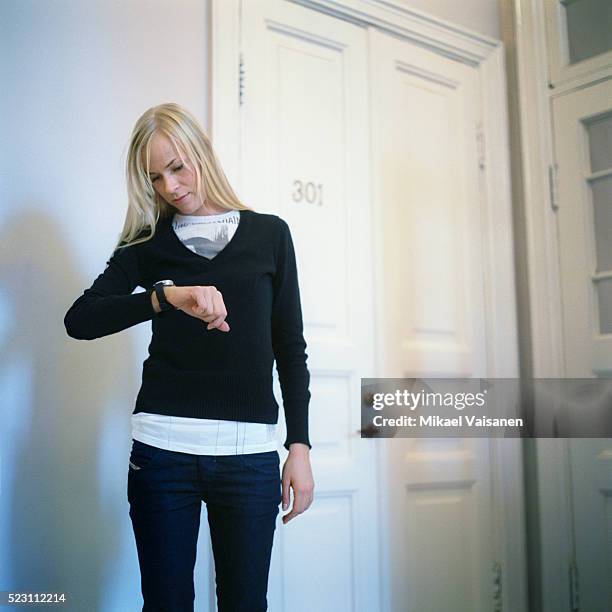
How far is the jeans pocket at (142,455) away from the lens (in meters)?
1.14

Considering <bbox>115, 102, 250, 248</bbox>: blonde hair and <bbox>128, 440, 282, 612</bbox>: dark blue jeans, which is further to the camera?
<bbox>115, 102, 250, 248</bbox>: blonde hair

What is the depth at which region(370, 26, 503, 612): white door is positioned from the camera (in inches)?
80.7

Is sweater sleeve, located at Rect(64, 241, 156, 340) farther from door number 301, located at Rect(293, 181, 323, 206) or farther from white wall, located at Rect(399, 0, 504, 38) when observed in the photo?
white wall, located at Rect(399, 0, 504, 38)

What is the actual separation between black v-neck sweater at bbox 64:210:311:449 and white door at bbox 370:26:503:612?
781 millimetres

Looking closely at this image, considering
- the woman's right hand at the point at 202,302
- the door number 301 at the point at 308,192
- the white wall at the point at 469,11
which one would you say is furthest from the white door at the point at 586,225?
the woman's right hand at the point at 202,302

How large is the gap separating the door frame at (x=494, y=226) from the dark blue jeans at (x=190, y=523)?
90cm

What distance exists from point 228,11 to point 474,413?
4.27 ft

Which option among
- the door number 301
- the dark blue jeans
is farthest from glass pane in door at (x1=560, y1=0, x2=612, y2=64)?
the dark blue jeans

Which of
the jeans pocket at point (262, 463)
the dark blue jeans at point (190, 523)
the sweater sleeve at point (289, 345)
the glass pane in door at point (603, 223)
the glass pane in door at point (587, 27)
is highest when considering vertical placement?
the glass pane in door at point (587, 27)

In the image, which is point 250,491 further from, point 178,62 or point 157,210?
point 178,62

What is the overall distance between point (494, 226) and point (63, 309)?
4.39 feet

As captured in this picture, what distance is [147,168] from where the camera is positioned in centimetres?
127

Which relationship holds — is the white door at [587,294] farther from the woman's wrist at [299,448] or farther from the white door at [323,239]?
the woman's wrist at [299,448]

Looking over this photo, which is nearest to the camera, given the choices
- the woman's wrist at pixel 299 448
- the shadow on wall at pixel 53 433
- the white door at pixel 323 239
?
the woman's wrist at pixel 299 448
